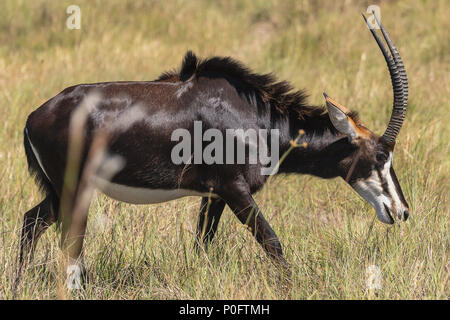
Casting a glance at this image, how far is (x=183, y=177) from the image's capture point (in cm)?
454

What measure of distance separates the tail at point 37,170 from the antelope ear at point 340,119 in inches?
69.8

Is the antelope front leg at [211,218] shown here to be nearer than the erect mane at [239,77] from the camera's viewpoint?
No

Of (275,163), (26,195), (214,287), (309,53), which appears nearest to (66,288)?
(214,287)

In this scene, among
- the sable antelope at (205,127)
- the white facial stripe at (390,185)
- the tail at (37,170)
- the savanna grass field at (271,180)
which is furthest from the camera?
the white facial stripe at (390,185)

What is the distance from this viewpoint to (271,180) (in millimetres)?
6176

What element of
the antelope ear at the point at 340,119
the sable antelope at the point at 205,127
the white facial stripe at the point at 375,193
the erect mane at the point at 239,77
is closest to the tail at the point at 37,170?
the sable antelope at the point at 205,127

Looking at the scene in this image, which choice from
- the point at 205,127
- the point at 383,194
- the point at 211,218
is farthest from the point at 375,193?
the point at 205,127

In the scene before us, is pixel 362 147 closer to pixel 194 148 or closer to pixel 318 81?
pixel 194 148

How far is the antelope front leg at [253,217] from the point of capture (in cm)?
447

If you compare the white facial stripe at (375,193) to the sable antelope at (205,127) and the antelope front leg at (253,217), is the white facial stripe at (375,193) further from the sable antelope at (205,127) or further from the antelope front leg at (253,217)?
the antelope front leg at (253,217)

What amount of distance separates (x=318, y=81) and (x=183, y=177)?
15.0 feet

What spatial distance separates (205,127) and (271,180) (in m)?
1.74

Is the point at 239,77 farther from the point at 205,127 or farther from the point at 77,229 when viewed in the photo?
the point at 77,229

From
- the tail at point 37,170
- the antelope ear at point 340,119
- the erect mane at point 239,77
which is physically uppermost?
the erect mane at point 239,77
